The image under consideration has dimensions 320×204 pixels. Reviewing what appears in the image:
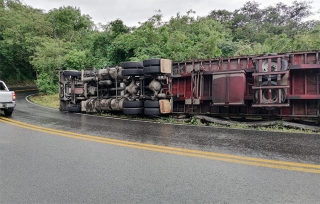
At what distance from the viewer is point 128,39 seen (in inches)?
763

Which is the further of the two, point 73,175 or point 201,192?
point 73,175

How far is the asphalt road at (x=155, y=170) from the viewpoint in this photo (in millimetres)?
3352

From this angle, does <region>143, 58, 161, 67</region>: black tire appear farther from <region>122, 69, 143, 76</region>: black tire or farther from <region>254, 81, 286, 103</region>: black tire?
<region>254, 81, 286, 103</region>: black tire

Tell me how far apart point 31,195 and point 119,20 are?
824 inches

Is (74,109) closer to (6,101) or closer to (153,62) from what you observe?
(6,101)

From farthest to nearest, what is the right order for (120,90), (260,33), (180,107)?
(260,33) < (120,90) < (180,107)

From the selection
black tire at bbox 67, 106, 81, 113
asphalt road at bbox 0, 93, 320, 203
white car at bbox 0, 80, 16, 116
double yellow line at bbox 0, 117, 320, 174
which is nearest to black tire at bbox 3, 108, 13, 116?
white car at bbox 0, 80, 16, 116

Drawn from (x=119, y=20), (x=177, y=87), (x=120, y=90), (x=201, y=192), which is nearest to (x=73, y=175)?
(x=201, y=192)

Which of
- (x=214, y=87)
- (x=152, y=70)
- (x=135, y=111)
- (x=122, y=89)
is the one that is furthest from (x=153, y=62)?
(x=214, y=87)

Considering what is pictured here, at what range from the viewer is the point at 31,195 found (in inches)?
135

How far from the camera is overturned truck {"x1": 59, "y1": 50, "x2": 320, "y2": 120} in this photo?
8.61 m

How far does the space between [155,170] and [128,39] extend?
16274 millimetres

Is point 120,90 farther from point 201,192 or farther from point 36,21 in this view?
point 36,21

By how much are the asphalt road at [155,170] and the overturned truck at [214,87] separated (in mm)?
2105
